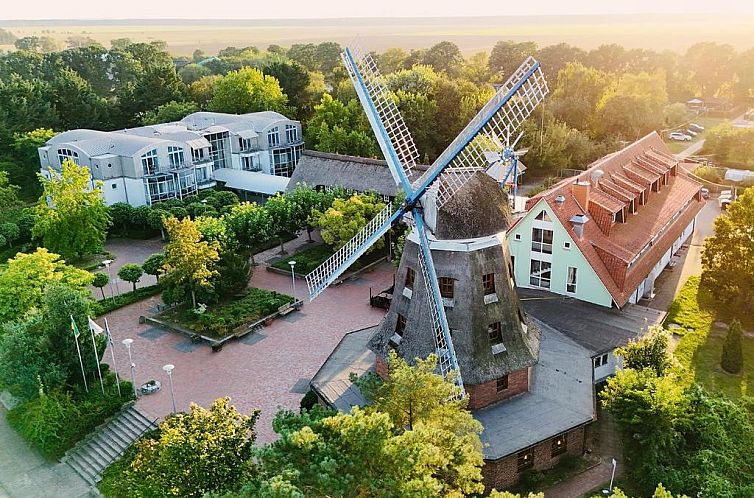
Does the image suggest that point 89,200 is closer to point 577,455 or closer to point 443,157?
point 443,157

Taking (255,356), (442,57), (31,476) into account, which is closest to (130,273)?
(255,356)

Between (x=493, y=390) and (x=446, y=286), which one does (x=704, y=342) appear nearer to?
(x=493, y=390)

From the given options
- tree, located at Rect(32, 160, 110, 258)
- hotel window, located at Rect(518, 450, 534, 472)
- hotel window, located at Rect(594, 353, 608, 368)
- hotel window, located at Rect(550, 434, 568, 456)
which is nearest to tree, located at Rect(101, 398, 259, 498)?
hotel window, located at Rect(518, 450, 534, 472)

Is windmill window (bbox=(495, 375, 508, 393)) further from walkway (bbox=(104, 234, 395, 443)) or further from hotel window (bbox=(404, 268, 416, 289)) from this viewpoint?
walkway (bbox=(104, 234, 395, 443))

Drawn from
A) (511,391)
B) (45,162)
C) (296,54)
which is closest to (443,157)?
(511,391)

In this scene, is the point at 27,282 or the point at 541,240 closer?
the point at 27,282
